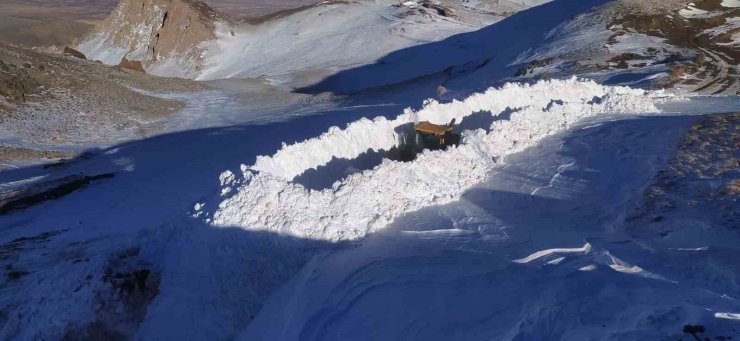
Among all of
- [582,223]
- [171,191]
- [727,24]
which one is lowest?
[171,191]

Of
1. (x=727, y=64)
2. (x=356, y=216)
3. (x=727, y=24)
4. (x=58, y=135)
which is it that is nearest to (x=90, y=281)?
(x=356, y=216)

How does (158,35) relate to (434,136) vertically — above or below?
above

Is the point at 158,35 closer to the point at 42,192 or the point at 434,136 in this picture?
the point at 42,192

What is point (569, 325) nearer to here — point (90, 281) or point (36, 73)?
point (90, 281)

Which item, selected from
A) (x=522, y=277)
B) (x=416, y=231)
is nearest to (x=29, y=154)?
(x=416, y=231)

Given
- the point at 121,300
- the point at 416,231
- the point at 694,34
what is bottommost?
→ the point at 121,300

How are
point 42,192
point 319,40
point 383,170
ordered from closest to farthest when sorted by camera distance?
1. point 383,170
2. point 42,192
3. point 319,40

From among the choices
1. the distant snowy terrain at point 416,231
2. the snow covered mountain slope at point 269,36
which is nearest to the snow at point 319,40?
the snow covered mountain slope at point 269,36
